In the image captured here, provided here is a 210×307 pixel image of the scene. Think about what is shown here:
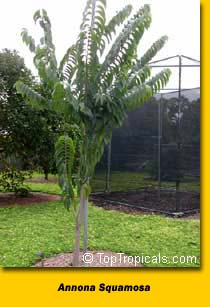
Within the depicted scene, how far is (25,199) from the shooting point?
845 centimetres

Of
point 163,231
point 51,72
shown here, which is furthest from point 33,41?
point 163,231

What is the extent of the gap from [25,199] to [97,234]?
3614 millimetres

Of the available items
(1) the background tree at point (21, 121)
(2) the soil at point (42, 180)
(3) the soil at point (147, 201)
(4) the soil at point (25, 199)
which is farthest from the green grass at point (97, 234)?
(2) the soil at point (42, 180)

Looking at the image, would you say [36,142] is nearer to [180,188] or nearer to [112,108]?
[180,188]

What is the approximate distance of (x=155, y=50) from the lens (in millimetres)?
3758

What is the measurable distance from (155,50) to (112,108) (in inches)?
36.1

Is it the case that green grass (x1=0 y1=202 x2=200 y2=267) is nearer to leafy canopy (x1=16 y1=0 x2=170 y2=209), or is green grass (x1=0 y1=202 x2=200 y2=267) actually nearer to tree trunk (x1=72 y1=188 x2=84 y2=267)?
tree trunk (x1=72 y1=188 x2=84 y2=267)

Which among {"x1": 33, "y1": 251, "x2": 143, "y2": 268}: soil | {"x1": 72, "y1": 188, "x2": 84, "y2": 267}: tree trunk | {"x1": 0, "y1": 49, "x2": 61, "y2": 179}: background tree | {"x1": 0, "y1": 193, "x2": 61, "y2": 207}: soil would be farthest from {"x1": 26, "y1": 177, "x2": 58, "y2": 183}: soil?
{"x1": 72, "y1": 188, "x2": 84, "y2": 267}: tree trunk

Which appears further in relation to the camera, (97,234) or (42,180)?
(42,180)

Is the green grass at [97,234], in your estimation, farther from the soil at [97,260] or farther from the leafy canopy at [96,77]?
the leafy canopy at [96,77]

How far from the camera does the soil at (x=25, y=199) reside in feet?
26.2

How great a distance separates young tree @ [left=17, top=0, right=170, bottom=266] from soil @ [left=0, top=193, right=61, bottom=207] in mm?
4644

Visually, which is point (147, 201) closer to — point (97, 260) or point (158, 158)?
point (158, 158)

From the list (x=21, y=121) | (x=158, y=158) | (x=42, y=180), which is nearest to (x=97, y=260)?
(x=158, y=158)
